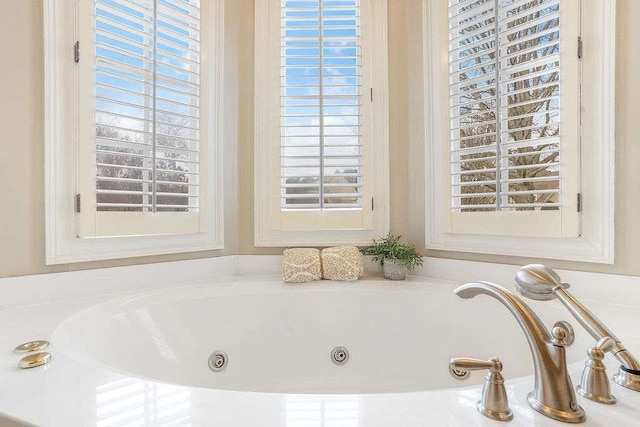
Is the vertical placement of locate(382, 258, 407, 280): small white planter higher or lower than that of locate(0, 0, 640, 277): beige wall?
lower

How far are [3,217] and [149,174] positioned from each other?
A: 52 centimetres

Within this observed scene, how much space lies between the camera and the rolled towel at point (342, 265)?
1629 mm

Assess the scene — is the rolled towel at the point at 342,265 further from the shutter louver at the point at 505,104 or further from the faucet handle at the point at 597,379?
the faucet handle at the point at 597,379

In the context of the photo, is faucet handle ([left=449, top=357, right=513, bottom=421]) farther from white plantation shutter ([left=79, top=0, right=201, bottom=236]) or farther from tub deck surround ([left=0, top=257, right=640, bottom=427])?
white plantation shutter ([left=79, top=0, right=201, bottom=236])

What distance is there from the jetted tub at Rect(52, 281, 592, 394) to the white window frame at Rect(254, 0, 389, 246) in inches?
14.4

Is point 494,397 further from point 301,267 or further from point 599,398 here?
point 301,267

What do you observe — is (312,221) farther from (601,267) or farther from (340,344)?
(601,267)

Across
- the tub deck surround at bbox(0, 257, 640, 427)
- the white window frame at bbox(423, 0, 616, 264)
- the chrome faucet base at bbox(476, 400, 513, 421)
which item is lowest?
the tub deck surround at bbox(0, 257, 640, 427)

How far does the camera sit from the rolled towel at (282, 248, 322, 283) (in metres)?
1.62

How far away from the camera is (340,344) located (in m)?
1.50

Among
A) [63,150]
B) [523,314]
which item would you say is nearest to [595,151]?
[523,314]

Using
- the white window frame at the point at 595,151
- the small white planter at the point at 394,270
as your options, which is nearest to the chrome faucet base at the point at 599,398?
the white window frame at the point at 595,151

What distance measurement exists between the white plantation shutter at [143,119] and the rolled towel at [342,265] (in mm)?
664

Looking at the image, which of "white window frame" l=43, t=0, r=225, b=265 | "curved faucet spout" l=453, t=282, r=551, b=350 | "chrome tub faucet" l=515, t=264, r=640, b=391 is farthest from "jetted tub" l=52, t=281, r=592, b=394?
"curved faucet spout" l=453, t=282, r=551, b=350
